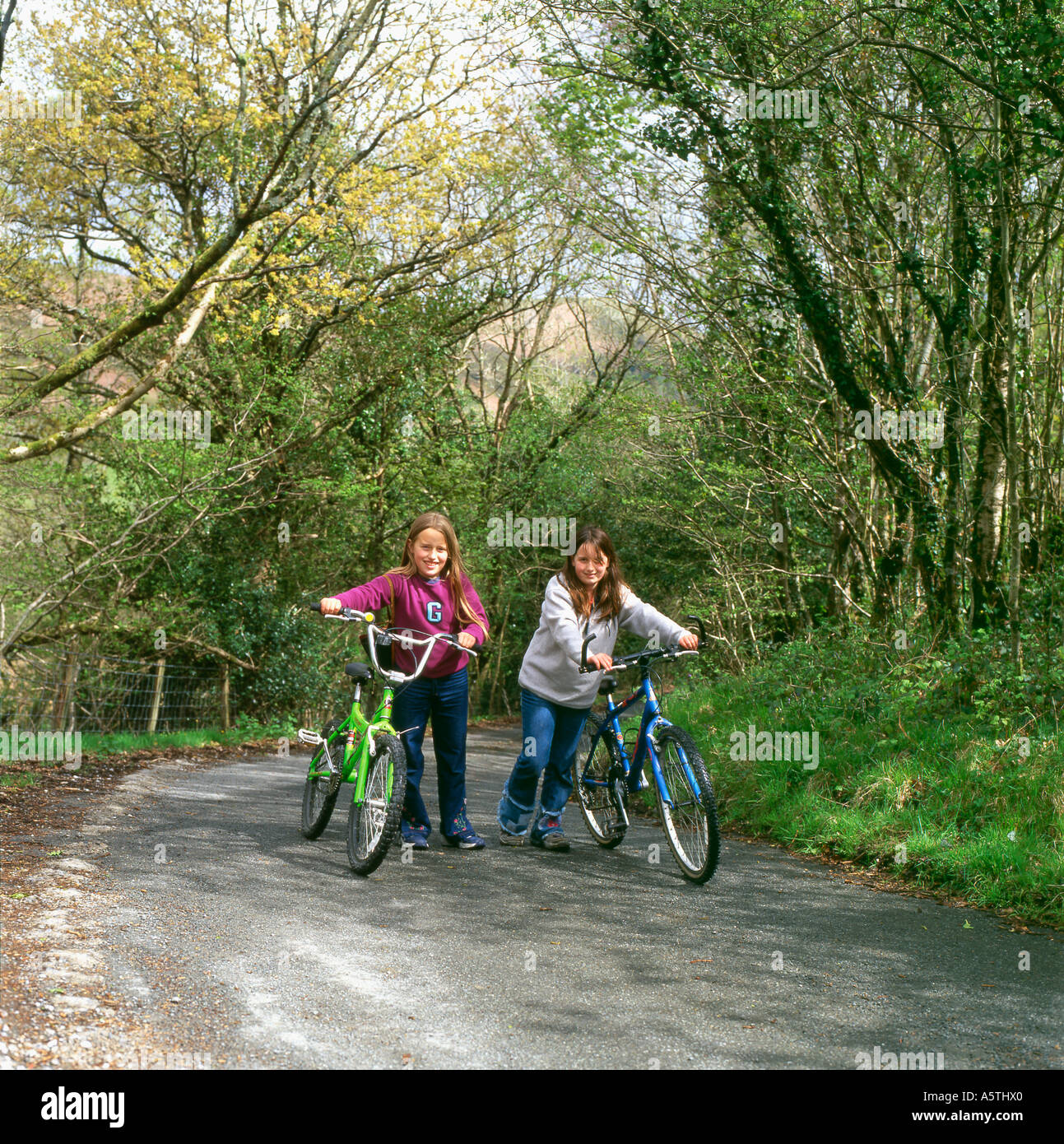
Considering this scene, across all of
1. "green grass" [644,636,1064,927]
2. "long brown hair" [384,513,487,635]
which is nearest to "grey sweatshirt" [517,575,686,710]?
"long brown hair" [384,513,487,635]

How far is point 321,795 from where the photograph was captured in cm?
726

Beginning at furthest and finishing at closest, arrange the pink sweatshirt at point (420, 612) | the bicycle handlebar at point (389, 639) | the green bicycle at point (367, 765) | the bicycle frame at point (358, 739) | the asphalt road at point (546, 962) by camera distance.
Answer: the pink sweatshirt at point (420, 612) < the bicycle handlebar at point (389, 639) < the bicycle frame at point (358, 739) < the green bicycle at point (367, 765) < the asphalt road at point (546, 962)

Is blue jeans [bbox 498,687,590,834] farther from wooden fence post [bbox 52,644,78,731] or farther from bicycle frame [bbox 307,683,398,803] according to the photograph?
wooden fence post [bbox 52,644,78,731]

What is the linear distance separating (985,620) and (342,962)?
260 inches

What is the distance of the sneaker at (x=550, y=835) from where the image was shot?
7.16 meters

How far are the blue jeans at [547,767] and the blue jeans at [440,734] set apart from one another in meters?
0.33

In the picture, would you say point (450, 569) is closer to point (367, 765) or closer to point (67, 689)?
point (367, 765)

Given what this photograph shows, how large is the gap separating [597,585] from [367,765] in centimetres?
188

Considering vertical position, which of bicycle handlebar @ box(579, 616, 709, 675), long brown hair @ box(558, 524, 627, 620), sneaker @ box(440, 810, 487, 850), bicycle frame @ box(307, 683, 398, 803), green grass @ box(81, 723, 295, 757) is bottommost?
green grass @ box(81, 723, 295, 757)

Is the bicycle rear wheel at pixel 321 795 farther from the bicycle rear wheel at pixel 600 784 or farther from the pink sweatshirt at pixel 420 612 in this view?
the bicycle rear wheel at pixel 600 784

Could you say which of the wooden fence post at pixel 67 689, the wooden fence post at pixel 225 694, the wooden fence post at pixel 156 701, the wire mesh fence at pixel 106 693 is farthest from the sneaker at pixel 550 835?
the wooden fence post at pixel 225 694

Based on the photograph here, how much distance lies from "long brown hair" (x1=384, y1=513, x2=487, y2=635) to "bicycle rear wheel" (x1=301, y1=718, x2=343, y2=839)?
3.34ft

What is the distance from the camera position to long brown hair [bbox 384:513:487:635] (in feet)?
23.2
